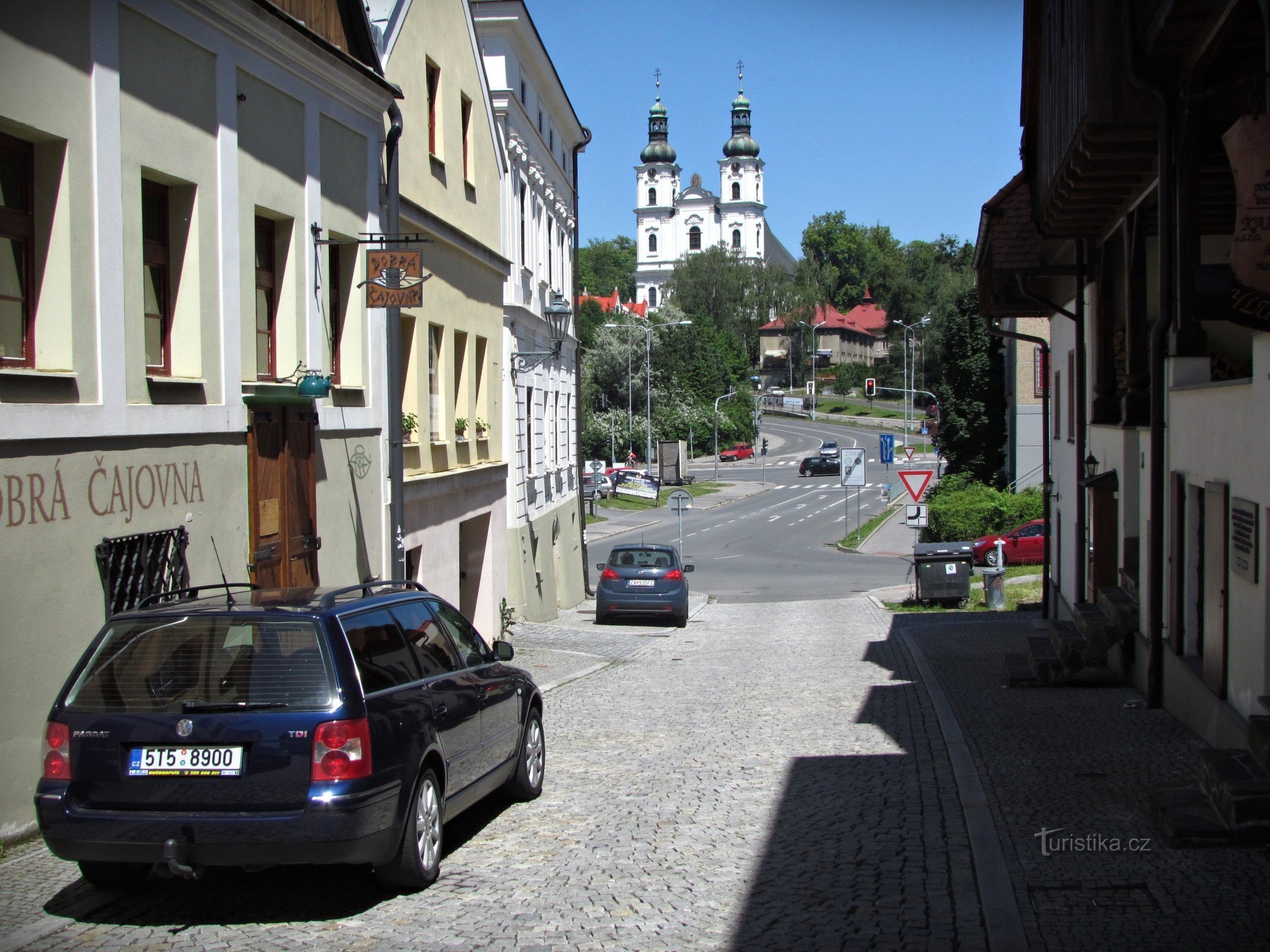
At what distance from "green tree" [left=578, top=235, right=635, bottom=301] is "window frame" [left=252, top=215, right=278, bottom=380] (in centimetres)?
15264

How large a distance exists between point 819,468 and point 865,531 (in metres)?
29.8

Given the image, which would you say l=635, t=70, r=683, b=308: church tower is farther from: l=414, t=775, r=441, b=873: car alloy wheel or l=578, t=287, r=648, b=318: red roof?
l=414, t=775, r=441, b=873: car alloy wheel

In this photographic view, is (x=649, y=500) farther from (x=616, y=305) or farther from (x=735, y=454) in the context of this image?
(x=616, y=305)

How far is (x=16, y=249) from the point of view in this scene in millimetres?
7840

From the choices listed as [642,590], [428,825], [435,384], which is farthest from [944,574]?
[428,825]

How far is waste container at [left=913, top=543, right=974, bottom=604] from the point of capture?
27.2m

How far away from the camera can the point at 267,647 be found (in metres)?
5.96

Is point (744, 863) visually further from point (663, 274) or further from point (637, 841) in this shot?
point (663, 274)

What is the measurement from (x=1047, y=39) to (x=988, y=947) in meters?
12.4

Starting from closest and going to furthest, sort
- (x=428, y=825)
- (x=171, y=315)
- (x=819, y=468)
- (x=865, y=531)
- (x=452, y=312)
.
Result: (x=428, y=825) < (x=171, y=315) < (x=452, y=312) < (x=865, y=531) < (x=819, y=468)

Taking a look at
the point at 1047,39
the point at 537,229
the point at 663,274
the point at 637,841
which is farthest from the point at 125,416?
the point at 663,274

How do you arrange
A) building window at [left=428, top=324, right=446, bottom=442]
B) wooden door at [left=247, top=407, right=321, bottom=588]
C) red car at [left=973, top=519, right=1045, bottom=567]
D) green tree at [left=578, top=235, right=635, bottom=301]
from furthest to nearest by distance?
green tree at [left=578, top=235, right=635, bottom=301]
red car at [left=973, top=519, right=1045, bottom=567]
building window at [left=428, top=324, right=446, bottom=442]
wooden door at [left=247, top=407, right=321, bottom=588]

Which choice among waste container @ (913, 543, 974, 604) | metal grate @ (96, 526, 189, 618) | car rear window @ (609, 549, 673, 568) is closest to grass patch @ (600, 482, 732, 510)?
waste container @ (913, 543, 974, 604)

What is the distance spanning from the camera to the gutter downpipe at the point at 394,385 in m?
13.6
